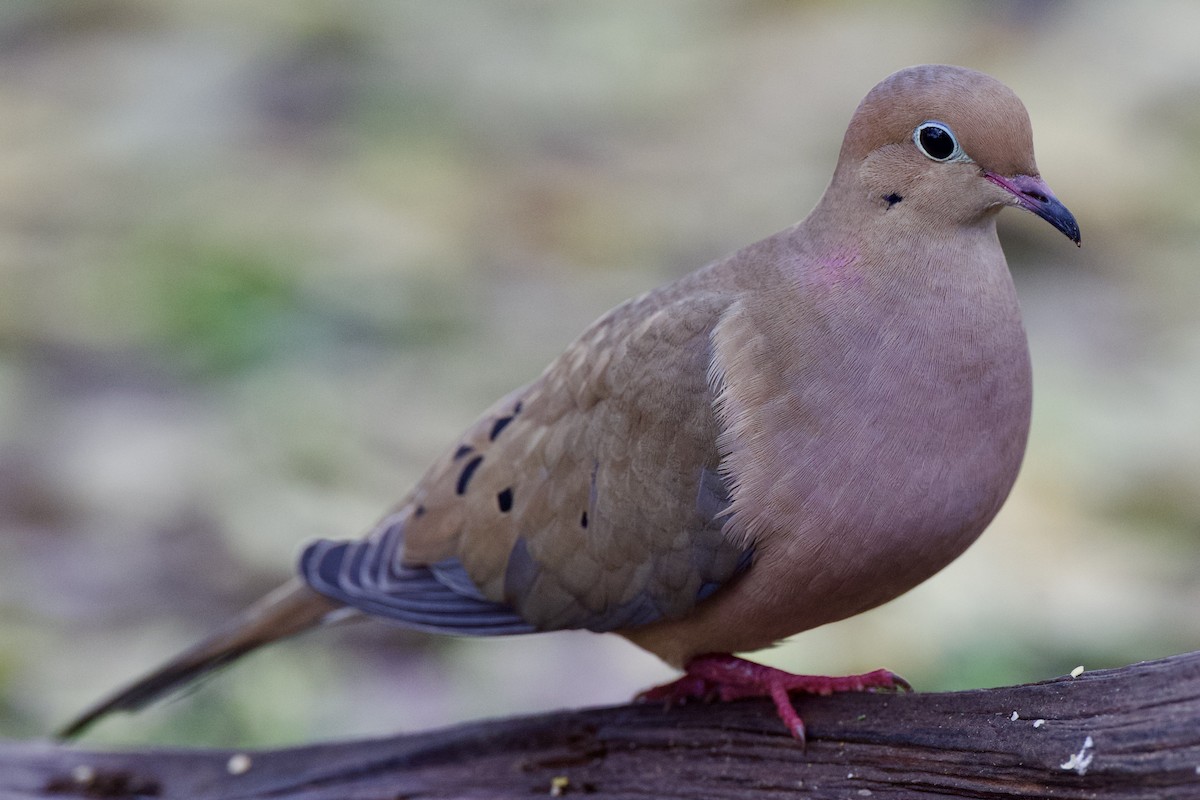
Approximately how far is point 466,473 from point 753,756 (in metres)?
0.90

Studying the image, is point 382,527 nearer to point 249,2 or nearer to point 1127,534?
point 1127,534

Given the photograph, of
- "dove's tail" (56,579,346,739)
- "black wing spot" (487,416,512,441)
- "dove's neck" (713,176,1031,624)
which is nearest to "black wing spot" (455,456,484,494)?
"black wing spot" (487,416,512,441)

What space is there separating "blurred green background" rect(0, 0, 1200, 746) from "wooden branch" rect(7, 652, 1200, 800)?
91 centimetres

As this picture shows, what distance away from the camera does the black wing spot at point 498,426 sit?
3.01 meters

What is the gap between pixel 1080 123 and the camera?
7.34m

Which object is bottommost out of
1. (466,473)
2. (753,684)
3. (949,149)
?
(753,684)

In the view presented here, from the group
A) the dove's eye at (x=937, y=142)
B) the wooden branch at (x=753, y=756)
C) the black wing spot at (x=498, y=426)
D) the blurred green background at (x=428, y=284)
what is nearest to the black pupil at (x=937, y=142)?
the dove's eye at (x=937, y=142)

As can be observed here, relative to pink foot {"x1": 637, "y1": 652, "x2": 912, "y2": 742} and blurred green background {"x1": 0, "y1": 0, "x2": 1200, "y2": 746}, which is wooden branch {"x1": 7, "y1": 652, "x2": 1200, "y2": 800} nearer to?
pink foot {"x1": 637, "y1": 652, "x2": 912, "y2": 742}

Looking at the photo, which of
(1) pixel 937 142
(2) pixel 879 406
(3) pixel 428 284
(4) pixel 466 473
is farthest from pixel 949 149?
(3) pixel 428 284

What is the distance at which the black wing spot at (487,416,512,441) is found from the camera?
3.01 meters

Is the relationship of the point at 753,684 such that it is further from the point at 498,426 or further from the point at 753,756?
the point at 498,426

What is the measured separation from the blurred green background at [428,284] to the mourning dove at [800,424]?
4.97ft

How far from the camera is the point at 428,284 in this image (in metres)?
6.69

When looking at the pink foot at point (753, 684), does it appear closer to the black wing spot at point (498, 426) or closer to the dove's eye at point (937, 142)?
the black wing spot at point (498, 426)
